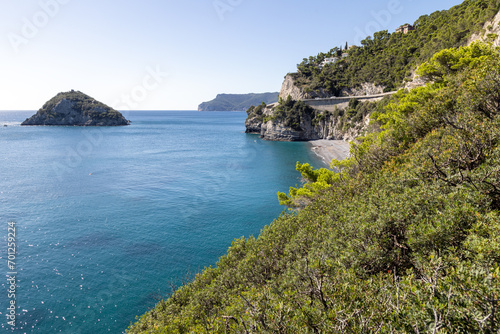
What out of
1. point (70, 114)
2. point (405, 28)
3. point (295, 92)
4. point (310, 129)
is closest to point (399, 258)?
point (310, 129)

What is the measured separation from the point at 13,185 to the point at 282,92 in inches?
3793

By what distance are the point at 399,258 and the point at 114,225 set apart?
1215 inches

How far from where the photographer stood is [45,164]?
187 feet

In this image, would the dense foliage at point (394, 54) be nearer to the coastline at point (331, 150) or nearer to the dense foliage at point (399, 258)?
the coastline at point (331, 150)

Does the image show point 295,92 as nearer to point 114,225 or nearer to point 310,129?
point 310,129

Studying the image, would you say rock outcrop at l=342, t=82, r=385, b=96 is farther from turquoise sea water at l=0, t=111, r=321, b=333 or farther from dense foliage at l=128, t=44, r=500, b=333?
dense foliage at l=128, t=44, r=500, b=333

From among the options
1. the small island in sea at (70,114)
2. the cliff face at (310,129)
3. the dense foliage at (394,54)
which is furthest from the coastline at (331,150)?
the small island in sea at (70,114)

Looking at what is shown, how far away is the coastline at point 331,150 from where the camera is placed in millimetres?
61706

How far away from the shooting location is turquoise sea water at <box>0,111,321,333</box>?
1945 cm

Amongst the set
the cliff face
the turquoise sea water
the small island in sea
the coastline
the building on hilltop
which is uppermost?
the building on hilltop

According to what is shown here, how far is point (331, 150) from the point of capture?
6975 centimetres

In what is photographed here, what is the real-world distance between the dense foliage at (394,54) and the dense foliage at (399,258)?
138 feet

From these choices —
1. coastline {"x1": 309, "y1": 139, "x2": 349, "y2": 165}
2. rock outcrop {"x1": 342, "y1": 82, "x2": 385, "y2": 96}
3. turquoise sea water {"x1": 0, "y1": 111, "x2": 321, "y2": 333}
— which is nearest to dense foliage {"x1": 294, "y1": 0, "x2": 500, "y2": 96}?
rock outcrop {"x1": 342, "y1": 82, "x2": 385, "y2": 96}

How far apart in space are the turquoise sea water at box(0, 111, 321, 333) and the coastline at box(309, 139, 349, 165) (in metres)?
5.29
